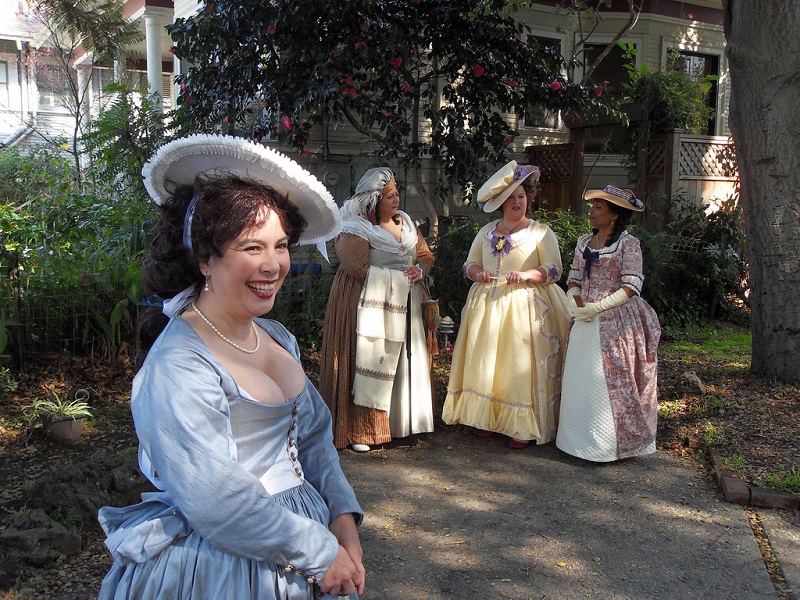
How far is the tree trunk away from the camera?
5.48 metres

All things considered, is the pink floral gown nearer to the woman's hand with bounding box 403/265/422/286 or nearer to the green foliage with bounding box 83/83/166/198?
the woman's hand with bounding box 403/265/422/286

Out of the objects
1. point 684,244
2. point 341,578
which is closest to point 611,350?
point 341,578

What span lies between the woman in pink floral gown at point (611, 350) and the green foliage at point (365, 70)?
2553 mm

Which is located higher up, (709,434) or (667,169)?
(667,169)

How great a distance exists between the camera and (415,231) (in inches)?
200

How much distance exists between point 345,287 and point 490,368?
1.14 m

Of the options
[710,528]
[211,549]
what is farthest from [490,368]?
[211,549]

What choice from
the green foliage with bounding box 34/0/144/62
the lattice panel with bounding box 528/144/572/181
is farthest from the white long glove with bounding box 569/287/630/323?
the green foliage with bounding box 34/0/144/62

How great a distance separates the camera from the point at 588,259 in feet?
15.4

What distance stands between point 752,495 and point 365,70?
491 centimetres

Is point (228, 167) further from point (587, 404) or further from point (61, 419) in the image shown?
point (61, 419)

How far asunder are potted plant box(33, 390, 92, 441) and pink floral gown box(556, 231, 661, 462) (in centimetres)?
321

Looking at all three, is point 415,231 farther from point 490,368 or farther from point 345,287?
point 490,368

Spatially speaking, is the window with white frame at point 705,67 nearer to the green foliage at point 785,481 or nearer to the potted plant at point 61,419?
the green foliage at point 785,481
